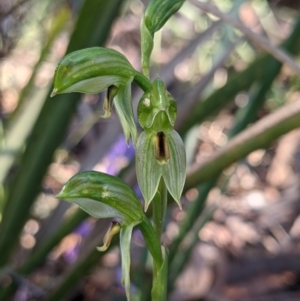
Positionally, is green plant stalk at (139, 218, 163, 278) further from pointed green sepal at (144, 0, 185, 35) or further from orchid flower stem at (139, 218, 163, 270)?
pointed green sepal at (144, 0, 185, 35)

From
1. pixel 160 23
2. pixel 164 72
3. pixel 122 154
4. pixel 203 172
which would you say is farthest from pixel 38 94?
pixel 160 23

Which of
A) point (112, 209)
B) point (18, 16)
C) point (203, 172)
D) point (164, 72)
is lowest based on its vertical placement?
point (18, 16)

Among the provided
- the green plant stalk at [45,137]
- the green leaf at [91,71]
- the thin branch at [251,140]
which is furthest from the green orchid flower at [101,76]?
the green plant stalk at [45,137]

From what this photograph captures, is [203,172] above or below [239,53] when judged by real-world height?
Answer: above

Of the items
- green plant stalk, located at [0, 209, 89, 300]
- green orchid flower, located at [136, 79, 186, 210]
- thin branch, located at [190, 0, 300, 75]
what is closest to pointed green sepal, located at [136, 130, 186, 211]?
green orchid flower, located at [136, 79, 186, 210]

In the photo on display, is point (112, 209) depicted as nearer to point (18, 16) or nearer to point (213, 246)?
point (213, 246)

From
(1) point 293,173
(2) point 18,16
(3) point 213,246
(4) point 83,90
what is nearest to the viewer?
(4) point 83,90

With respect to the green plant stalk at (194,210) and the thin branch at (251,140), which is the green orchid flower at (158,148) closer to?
the thin branch at (251,140)
